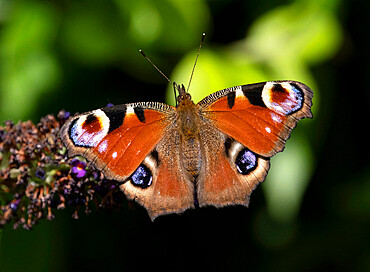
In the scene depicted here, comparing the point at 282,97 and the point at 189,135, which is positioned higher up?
the point at 282,97

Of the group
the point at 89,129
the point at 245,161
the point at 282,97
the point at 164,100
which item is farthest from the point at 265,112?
the point at 164,100

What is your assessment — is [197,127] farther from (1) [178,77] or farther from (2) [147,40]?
(2) [147,40]

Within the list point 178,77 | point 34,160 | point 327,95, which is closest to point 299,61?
point 327,95

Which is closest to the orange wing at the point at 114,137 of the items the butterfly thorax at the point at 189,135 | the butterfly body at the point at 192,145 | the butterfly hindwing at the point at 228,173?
the butterfly body at the point at 192,145

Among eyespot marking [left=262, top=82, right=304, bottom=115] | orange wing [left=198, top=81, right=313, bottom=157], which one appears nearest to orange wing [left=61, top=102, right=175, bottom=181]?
orange wing [left=198, top=81, right=313, bottom=157]

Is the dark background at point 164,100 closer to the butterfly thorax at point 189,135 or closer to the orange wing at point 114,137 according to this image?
the butterfly thorax at point 189,135

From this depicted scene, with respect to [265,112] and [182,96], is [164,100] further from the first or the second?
[265,112]

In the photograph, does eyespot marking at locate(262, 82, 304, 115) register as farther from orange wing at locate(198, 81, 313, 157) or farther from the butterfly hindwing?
the butterfly hindwing
